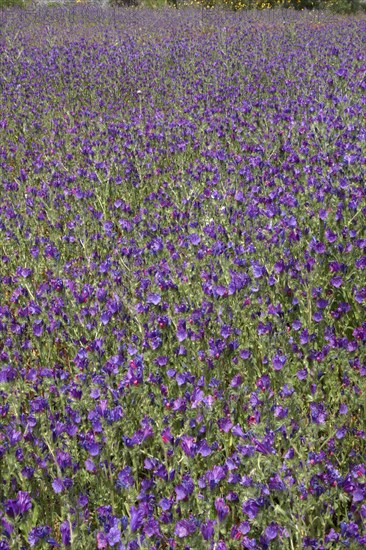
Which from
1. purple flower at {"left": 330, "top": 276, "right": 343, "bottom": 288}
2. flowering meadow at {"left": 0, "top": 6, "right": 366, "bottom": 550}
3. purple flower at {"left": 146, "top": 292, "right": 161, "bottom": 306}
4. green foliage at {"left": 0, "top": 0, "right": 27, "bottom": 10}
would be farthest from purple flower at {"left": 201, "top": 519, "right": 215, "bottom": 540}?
green foliage at {"left": 0, "top": 0, "right": 27, "bottom": 10}

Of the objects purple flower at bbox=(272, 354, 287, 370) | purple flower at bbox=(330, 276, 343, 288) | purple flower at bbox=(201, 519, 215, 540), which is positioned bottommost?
purple flower at bbox=(201, 519, 215, 540)

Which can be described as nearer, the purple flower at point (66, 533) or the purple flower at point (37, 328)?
the purple flower at point (66, 533)

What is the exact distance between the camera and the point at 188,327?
2268 millimetres

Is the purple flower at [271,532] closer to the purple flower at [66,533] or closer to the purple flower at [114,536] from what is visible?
the purple flower at [114,536]

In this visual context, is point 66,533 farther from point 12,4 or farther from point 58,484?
point 12,4

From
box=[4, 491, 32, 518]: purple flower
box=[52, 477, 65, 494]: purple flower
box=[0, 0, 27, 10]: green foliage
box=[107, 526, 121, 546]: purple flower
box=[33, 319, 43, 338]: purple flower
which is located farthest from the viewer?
box=[0, 0, 27, 10]: green foliage

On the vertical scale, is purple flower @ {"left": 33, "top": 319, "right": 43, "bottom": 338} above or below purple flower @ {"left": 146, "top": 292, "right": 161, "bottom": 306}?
below

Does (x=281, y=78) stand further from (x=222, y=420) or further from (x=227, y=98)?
(x=222, y=420)

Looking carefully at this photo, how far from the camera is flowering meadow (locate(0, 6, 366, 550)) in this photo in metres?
1.62

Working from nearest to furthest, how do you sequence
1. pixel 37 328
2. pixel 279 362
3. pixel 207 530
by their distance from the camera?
1. pixel 207 530
2. pixel 279 362
3. pixel 37 328

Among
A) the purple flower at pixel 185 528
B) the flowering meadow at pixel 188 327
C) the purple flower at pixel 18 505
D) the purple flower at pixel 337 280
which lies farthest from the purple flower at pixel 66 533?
the purple flower at pixel 337 280

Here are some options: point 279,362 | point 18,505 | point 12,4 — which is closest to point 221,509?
point 18,505

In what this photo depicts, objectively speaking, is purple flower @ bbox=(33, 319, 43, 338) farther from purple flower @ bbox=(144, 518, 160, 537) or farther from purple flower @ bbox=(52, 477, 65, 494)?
purple flower @ bbox=(144, 518, 160, 537)

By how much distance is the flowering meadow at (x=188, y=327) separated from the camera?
5.33 ft
